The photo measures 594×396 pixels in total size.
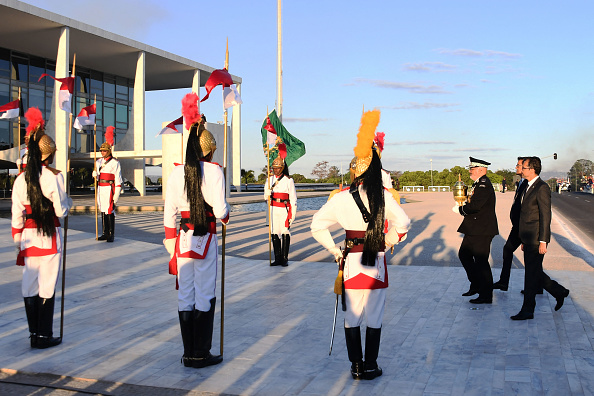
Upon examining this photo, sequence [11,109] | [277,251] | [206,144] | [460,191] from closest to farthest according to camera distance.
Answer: [206,144] < [460,191] < [11,109] < [277,251]

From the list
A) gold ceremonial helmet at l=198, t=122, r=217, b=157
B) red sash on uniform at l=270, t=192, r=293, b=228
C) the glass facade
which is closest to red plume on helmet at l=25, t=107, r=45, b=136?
gold ceremonial helmet at l=198, t=122, r=217, b=157

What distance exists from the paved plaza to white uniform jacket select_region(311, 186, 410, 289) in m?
0.84

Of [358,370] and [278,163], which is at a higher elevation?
[278,163]

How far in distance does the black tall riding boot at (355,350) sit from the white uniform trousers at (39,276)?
3.00 metres

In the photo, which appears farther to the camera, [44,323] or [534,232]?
[534,232]

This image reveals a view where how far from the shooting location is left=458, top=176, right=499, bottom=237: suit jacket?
7332 mm

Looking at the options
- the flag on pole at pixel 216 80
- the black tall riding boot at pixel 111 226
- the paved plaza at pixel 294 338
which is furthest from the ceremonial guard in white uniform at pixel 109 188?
the flag on pole at pixel 216 80

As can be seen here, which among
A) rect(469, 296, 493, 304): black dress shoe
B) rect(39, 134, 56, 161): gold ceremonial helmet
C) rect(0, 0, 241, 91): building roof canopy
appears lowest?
rect(469, 296, 493, 304): black dress shoe

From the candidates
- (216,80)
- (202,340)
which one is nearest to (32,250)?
(202,340)

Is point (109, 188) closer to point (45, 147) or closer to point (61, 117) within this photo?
point (45, 147)

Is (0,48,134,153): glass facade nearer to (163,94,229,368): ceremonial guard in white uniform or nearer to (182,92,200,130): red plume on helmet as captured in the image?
(182,92,200,130): red plume on helmet

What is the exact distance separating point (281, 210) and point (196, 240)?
592 cm

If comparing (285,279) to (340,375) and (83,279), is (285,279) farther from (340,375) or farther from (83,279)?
(340,375)

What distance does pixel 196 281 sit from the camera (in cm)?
493
